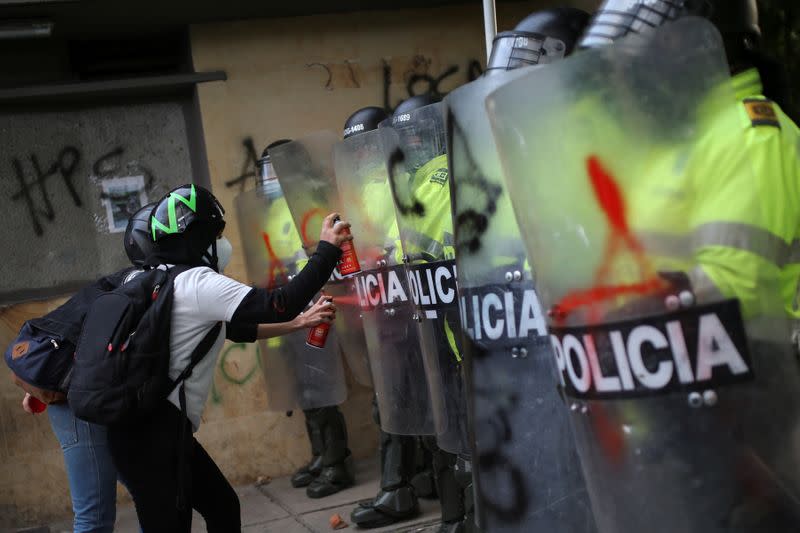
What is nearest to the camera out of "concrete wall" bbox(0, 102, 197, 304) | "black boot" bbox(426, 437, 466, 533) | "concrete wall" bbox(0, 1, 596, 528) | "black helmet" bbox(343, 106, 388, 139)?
"black boot" bbox(426, 437, 466, 533)

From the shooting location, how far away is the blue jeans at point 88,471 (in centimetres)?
375

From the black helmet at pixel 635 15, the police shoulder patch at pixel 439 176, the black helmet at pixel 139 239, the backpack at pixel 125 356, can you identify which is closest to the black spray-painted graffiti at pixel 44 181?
the black helmet at pixel 139 239

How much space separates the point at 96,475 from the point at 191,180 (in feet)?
10.8

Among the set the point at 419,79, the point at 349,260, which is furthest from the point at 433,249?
the point at 419,79

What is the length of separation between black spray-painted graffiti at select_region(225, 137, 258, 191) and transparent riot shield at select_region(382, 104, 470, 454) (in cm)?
306

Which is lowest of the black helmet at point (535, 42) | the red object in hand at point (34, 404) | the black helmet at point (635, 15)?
the red object in hand at point (34, 404)

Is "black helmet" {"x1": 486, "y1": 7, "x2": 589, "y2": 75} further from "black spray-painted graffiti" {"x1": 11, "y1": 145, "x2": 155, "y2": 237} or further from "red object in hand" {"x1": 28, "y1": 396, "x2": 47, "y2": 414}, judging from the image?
"black spray-painted graffiti" {"x1": 11, "y1": 145, "x2": 155, "y2": 237}

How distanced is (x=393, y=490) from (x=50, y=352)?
208 cm

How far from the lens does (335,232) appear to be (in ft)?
12.2

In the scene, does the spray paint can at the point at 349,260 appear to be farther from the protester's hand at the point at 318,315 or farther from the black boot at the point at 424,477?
the black boot at the point at 424,477

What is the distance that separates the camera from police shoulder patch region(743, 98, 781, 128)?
191 cm

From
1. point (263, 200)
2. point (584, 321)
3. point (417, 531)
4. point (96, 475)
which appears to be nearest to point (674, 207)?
point (584, 321)

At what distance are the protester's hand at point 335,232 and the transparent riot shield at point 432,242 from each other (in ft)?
0.81

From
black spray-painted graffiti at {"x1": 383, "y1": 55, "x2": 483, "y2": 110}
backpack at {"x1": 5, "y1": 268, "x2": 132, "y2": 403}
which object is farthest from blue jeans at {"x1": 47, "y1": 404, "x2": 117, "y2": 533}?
black spray-painted graffiti at {"x1": 383, "y1": 55, "x2": 483, "y2": 110}
